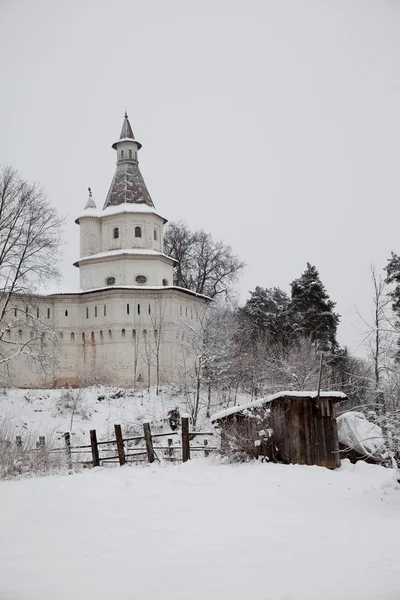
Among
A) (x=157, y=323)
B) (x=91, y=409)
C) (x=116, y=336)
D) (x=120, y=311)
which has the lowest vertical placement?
(x=91, y=409)

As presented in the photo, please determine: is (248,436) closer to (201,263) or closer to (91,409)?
(91,409)

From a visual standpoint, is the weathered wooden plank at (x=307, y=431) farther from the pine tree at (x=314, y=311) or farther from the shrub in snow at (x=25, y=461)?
the pine tree at (x=314, y=311)

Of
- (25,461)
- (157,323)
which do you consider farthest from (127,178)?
(25,461)

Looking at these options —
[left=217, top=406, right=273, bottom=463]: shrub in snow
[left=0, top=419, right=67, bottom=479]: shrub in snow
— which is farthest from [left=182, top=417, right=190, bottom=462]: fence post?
[left=0, top=419, right=67, bottom=479]: shrub in snow

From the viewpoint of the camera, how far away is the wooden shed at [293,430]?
13938 mm

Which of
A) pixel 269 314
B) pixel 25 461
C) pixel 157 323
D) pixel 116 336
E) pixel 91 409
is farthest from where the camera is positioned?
pixel 269 314

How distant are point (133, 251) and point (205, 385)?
Answer: 1344 centimetres

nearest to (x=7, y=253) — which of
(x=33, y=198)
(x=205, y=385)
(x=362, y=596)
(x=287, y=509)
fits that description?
(x=33, y=198)

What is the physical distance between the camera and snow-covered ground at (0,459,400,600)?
19.2 feet

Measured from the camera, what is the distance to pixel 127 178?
161 ft

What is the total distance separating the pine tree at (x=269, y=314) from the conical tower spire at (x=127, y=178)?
11.1 metres

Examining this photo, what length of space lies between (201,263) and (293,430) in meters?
37.3

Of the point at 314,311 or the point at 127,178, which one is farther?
the point at 127,178

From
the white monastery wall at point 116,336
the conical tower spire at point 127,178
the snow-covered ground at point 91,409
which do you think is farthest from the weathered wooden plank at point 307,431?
the conical tower spire at point 127,178
